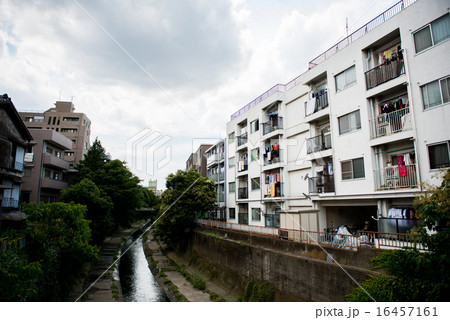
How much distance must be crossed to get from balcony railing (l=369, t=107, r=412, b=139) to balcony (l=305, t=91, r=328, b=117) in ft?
13.7

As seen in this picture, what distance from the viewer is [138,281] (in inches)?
925

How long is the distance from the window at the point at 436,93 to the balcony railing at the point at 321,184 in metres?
6.59

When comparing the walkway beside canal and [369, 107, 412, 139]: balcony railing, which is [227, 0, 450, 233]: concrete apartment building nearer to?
→ [369, 107, 412, 139]: balcony railing

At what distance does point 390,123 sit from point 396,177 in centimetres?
284

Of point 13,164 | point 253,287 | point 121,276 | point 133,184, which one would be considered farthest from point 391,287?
point 133,184

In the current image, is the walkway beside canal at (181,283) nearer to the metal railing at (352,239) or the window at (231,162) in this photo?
the metal railing at (352,239)

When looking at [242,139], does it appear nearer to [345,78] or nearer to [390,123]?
[345,78]

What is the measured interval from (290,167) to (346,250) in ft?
34.6

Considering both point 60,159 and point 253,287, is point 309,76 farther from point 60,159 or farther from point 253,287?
point 60,159

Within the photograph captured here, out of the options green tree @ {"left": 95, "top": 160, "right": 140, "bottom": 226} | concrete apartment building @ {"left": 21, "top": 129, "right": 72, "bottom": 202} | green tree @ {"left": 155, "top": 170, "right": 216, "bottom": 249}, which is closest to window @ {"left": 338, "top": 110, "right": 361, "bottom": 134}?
green tree @ {"left": 155, "top": 170, "right": 216, "bottom": 249}

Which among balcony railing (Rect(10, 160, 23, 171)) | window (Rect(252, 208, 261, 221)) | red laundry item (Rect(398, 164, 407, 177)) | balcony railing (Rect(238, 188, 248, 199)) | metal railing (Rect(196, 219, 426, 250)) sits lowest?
metal railing (Rect(196, 219, 426, 250))

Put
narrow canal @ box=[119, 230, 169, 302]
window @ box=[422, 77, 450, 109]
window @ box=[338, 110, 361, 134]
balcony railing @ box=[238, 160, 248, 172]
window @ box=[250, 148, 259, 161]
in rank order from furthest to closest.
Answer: balcony railing @ box=[238, 160, 248, 172] < window @ box=[250, 148, 259, 161] < narrow canal @ box=[119, 230, 169, 302] < window @ box=[338, 110, 361, 134] < window @ box=[422, 77, 450, 109]

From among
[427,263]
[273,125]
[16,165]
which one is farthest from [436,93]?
[16,165]

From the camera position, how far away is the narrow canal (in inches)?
752
